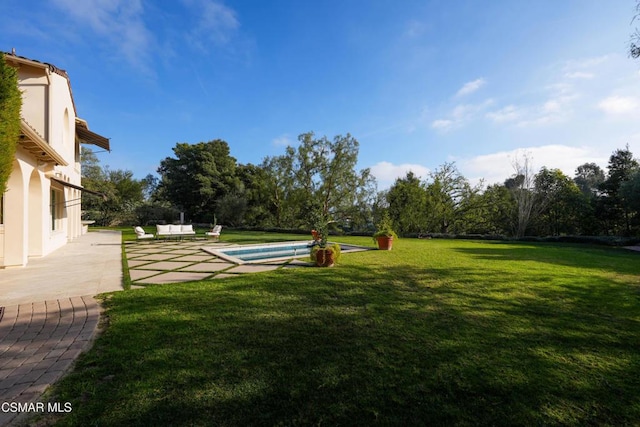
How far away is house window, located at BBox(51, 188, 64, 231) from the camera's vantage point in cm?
1181

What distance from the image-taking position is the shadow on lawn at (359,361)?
195 centimetres

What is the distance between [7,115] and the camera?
498 centimetres

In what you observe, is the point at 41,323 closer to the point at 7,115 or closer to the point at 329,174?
the point at 7,115

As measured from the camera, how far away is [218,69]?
1381 cm

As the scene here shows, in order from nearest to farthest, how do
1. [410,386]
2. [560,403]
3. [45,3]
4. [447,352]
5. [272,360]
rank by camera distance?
[560,403] → [410,386] → [272,360] → [447,352] → [45,3]

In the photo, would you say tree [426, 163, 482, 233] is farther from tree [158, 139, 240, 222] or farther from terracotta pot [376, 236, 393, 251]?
tree [158, 139, 240, 222]

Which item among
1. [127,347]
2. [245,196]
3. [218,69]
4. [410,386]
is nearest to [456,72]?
[218,69]

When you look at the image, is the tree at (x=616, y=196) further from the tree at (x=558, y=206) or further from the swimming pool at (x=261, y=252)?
the swimming pool at (x=261, y=252)

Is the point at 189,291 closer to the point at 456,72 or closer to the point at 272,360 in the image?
the point at 272,360

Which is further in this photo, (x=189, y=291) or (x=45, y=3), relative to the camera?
(x=45, y=3)

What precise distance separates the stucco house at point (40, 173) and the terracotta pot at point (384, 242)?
1069cm

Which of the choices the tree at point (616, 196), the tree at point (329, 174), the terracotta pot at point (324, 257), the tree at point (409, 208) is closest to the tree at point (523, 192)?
the tree at point (616, 196)

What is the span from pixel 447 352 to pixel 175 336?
2922mm

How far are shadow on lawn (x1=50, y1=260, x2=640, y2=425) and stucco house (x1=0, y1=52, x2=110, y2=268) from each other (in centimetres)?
527
